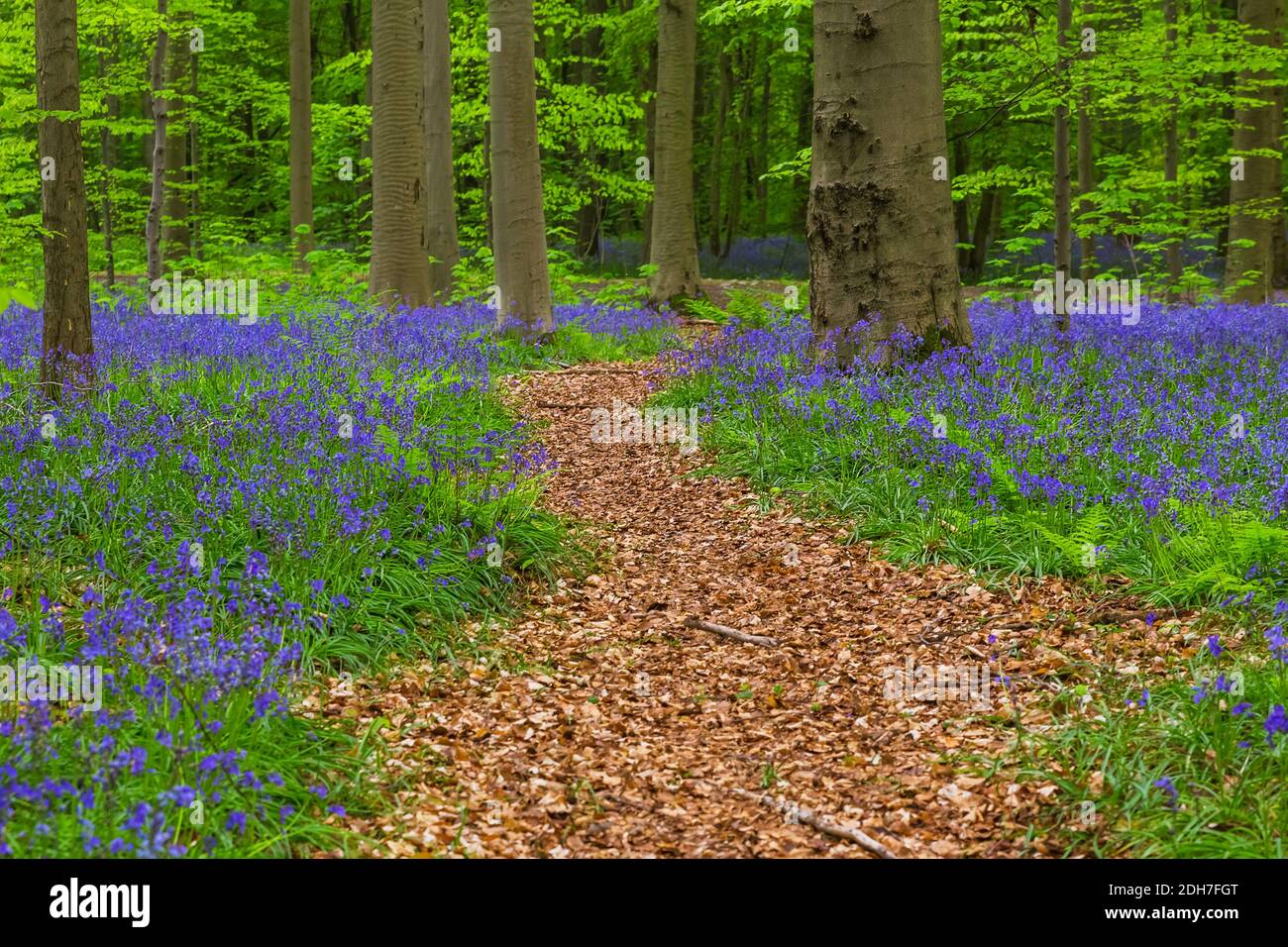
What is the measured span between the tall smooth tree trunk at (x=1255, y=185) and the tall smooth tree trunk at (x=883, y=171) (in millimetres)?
9712

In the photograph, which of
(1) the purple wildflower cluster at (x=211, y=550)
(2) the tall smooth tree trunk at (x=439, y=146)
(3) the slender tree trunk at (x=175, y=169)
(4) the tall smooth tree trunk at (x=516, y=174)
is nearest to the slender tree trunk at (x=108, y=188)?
(3) the slender tree trunk at (x=175, y=169)

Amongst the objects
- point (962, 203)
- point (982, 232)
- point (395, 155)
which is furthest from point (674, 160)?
point (962, 203)

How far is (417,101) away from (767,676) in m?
11.8

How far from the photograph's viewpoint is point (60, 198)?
706 centimetres

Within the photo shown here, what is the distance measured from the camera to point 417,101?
46.9 ft

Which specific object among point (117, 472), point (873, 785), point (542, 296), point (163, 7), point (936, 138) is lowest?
point (873, 785)

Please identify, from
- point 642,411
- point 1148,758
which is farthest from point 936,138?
point 1148,758

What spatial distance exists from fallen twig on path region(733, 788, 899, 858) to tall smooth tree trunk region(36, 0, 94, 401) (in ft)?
17.8

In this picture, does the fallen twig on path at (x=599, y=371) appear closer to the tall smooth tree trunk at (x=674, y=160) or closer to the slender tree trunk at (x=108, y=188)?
the tall smooth tree trunk at (x=674, y=160)

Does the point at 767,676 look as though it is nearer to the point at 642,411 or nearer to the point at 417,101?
the point at 642,411

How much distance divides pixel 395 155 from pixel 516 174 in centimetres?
265

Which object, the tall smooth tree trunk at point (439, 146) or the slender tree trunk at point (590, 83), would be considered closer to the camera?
the tall smooth tree trunk at point (439, 146)

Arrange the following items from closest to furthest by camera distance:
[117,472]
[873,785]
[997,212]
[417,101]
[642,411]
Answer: [873,785] → [117,472] → [642,411] → [417,101] → [997,212]

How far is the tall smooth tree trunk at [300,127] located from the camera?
18.3 metres
